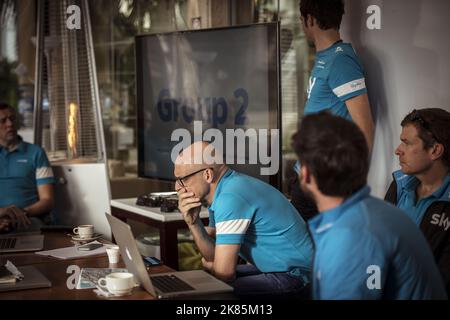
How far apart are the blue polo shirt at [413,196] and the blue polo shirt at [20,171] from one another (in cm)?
243

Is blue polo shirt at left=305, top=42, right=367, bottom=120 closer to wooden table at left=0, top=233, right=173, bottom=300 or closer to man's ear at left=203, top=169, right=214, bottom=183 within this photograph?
man's ear at left=203, top=169, right=214, bottom=183

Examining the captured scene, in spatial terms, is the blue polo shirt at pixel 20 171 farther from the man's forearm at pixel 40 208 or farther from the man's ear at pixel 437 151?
the man's ear at pixel 437 151

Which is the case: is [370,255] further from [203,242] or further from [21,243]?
[21,243]

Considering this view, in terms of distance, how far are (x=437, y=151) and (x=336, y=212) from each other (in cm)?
97

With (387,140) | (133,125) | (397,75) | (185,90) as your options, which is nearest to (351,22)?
(397,75)

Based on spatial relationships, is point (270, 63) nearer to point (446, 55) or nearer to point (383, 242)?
point (446, 55)

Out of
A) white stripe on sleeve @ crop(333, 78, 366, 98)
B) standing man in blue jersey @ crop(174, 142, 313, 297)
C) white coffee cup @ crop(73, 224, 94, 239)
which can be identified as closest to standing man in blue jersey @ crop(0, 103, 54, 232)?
white coffee cup @ crop(73, 224, 94, 239)

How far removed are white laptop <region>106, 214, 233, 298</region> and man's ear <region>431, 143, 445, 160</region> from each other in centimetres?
98

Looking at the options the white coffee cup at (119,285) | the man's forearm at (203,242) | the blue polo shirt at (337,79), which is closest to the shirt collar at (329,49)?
the blue polo shirt at (337,79)

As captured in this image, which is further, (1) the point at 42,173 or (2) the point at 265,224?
(1) the point at 42,173

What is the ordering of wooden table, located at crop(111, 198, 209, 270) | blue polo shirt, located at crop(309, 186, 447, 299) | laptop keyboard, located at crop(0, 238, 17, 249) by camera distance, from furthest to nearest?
wooden table, located at crop(111, 198, 209, 270)
laptop keyboard, located at crop(0, 238, 17, 249)
blue polo shirt, located at crop(309, 186, 447, 299)

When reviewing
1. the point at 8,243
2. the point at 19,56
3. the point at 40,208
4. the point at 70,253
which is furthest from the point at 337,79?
the point at 19,56

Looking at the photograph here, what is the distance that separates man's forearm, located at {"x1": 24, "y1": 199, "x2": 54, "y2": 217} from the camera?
4.18 m

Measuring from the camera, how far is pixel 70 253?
2.68m
